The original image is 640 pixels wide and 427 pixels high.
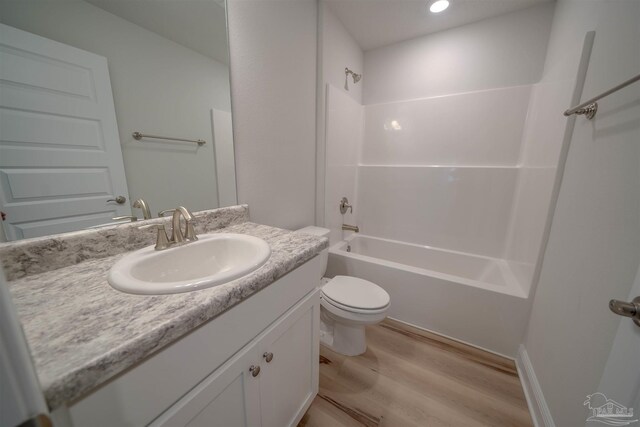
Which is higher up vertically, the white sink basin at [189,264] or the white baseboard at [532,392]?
the white sink basin at [189,264]

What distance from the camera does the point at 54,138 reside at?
650 millimetres

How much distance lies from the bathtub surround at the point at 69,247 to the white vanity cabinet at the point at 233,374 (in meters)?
0.53

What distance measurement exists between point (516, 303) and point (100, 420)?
184 centimetres

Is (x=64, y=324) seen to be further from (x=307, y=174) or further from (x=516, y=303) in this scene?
(x=516, y=303)

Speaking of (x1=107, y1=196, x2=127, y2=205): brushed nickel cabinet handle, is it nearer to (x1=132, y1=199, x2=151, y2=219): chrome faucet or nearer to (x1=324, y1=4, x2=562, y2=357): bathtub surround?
(x1=132, y1=199, x2=151, y2=219): chrome faucet

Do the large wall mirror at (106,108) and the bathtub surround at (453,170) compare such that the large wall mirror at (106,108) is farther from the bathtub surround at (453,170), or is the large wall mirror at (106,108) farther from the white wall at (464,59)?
the white wall at (464,59)

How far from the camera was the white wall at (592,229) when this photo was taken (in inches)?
28.1

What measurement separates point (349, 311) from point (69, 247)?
1185mm

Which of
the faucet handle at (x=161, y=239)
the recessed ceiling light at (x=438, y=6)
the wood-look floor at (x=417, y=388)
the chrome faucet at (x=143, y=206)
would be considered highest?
the recessed ceiling light at (x=438, y=6)

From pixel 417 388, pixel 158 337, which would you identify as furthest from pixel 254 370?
pixel 417 388

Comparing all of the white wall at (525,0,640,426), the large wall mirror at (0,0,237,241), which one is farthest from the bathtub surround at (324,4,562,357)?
the large wall mirror at (0,0,237,241)

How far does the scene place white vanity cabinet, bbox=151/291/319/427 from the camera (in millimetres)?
535

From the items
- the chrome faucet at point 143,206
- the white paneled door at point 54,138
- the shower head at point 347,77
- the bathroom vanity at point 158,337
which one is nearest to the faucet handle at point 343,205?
the shower head at point 347,77

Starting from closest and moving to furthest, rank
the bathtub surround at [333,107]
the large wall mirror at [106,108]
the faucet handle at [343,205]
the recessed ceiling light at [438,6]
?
the large wall mirror at [106,108] < the recessed ceiling light at [438,6] < the bathtub surround at [333,107] < the faucet handle at [343,205]
